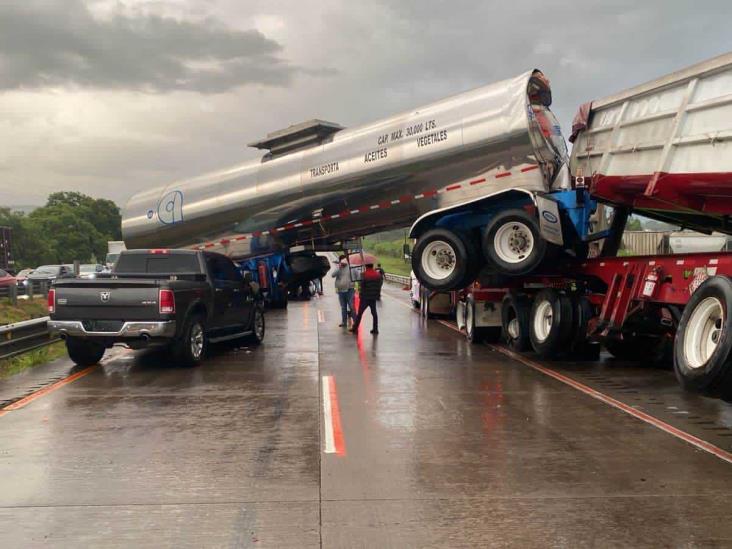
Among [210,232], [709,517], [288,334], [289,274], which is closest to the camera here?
[709,517]

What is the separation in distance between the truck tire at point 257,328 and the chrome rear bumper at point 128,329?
368 cm

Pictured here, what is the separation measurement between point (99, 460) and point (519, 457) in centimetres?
359

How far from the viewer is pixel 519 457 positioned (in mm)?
6258

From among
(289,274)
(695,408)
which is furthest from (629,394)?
(289,274)

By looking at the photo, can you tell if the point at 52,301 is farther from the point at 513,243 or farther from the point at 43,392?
the point at 513,243

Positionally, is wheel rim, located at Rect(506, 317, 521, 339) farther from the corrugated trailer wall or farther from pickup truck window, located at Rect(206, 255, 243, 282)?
the corrugated trailer wall

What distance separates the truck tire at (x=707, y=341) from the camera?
253 inches

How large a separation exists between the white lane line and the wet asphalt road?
0.06m

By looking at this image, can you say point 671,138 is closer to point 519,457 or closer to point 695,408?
point 695,408

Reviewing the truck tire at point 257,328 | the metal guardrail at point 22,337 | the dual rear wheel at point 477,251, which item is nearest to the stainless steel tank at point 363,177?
the dual rear wheel at point 477,251

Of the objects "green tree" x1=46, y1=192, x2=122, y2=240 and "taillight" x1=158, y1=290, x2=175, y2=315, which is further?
"green tree" x1=46, y1=192, x2=122, y2=240

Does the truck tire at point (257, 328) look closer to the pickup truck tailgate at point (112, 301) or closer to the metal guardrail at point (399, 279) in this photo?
the pickup truck tailgate at point (112, 301)

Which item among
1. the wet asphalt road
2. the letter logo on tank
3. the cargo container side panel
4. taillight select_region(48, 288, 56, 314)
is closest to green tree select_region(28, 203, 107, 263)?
the letter logo on tank

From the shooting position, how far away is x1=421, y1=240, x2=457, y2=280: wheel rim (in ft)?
41.3
